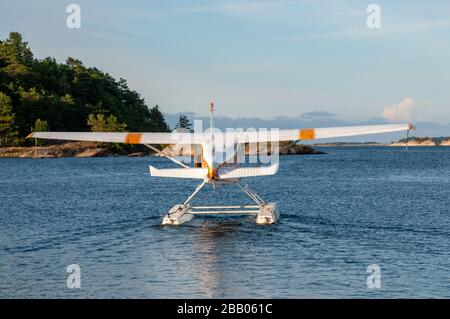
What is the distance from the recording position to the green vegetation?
124m

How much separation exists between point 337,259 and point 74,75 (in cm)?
13948

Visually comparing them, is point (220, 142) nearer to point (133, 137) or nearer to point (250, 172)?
point (250, 172)

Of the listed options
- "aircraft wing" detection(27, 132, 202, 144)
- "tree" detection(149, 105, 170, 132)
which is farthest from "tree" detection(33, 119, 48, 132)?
"aircraft wing" detection(27, 132, 202, 144)

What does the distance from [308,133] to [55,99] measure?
113 metres

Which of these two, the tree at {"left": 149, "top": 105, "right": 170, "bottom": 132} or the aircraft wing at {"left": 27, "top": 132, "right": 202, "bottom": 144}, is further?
the tree at {"left": 149, "top": 105, "right": 170, "bottom": 132}

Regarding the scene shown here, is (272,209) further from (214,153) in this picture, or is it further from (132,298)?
(132,298)

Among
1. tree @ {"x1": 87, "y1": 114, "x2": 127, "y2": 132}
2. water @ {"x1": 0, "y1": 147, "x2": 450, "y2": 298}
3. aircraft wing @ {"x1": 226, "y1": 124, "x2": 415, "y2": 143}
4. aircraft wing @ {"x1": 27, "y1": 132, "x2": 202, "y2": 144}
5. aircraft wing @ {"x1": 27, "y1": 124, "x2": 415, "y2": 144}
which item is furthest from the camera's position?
tree @ {"x1": 87, "y1": 114, "x2": 127, "y2": 132}

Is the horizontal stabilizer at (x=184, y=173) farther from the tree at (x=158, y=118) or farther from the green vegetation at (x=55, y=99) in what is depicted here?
the tree at (x=158, y=118)

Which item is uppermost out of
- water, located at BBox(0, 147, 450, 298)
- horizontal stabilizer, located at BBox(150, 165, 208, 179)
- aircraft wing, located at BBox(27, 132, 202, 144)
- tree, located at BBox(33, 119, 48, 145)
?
tree, located at BBox(33, 119, 48, 145)

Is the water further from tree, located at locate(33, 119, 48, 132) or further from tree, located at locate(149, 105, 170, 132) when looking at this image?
tree, located at locate(149, 105, 170, 132)

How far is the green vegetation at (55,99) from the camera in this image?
124125 millimetres

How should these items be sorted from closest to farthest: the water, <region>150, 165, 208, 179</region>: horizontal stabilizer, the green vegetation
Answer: the water, <region>150, 165, 208, 179</region>: horizontal stabilizer, the green vegetation

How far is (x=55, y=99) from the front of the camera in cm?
13038

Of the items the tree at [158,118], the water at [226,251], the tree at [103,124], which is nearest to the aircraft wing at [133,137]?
the water at [226,251]
